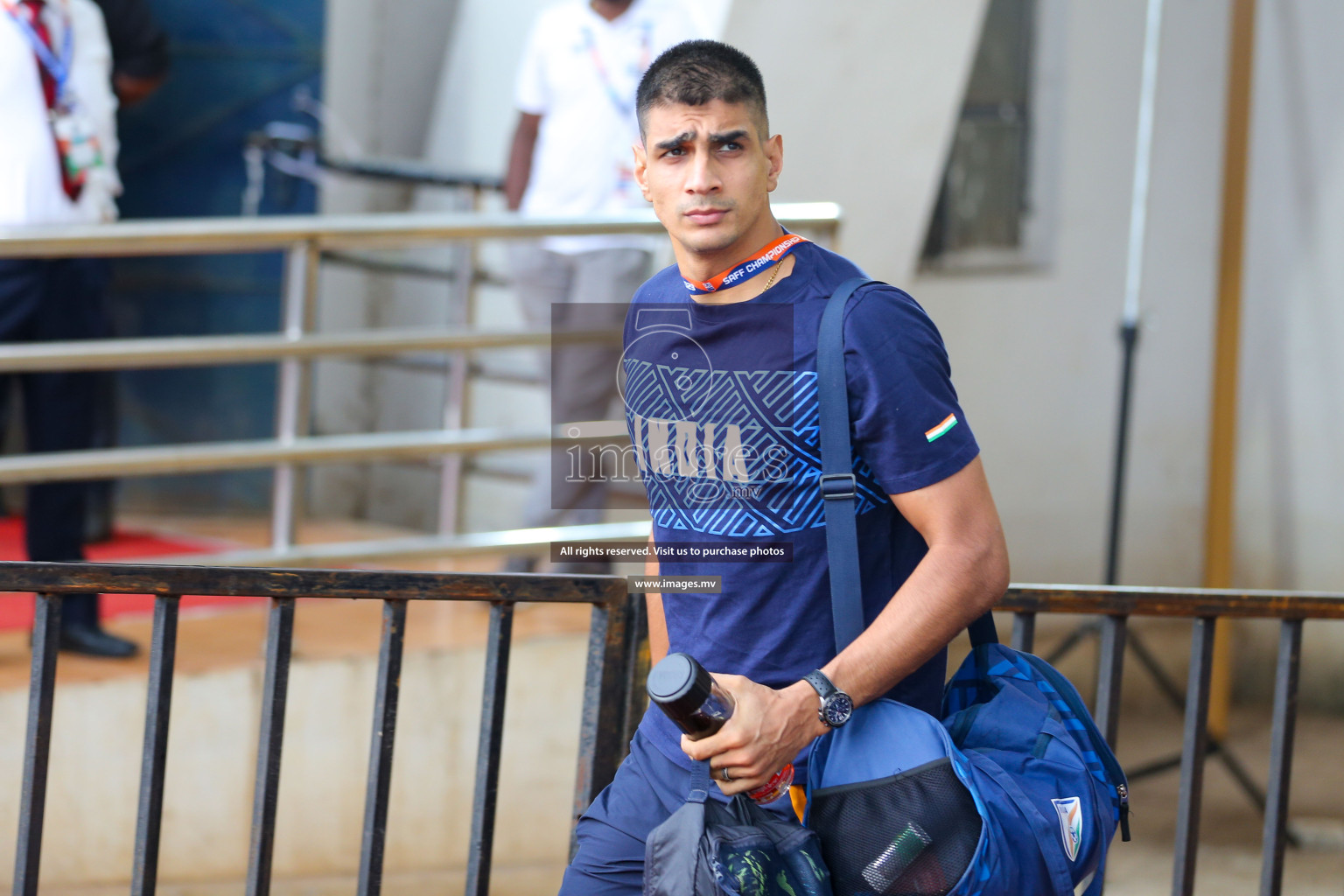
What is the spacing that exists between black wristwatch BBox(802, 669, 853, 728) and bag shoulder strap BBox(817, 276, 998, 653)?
0.08 m

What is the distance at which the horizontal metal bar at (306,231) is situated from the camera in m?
3.42

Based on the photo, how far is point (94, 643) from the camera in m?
3.71

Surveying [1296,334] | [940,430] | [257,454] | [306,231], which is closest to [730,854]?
[940,430]

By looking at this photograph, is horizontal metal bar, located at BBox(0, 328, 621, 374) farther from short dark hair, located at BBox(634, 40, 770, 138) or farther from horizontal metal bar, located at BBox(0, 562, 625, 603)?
short dark hair, located at BBox(634, 40, 770, 138)

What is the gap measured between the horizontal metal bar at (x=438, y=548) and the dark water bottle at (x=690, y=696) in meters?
2.33

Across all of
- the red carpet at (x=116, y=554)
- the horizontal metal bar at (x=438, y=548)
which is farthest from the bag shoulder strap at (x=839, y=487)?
the red carpet at (x=116, y=554)

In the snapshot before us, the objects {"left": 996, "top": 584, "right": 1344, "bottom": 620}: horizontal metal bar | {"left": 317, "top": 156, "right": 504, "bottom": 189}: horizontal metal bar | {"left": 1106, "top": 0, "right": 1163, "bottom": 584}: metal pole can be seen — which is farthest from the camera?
{"left": 1106, "top": 0, "right": 1163, "bottom": 584}: metal pole

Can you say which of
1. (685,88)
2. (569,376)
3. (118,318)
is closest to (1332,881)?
(569,376)

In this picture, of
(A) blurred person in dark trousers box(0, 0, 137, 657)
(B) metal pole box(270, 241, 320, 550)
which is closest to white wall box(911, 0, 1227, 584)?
(B) metal pole box(270, 241, 320, 550)

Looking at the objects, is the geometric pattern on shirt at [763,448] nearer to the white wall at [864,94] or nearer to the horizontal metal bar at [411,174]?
the white wall at [864,94]

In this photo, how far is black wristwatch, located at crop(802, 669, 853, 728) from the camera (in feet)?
5.13

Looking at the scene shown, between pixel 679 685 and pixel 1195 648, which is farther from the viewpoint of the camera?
pixel 1195 648

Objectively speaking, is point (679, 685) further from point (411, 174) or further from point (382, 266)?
point (382, 266)

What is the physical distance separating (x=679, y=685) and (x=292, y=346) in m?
2.54
